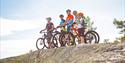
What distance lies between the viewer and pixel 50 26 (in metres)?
16.6

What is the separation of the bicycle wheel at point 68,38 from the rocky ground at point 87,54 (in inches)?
38.4

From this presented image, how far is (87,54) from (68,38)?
374cm

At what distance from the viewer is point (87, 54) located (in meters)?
11.9

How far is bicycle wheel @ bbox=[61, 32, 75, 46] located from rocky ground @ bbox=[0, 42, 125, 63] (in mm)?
976

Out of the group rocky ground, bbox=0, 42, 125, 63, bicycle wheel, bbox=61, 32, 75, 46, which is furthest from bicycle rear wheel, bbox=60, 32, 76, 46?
rocky ground, bbox=0, 42, 125, 63

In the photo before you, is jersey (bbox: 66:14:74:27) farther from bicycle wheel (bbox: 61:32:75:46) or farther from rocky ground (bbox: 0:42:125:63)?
rocky ground (bbox: 0:42:125:63)

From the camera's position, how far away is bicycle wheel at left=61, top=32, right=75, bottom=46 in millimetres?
15453

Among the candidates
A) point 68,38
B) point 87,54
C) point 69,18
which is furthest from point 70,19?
point 87,54

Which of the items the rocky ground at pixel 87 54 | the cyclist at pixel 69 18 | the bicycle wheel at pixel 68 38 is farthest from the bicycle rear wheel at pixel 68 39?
the rocky ground at pixel 87 54

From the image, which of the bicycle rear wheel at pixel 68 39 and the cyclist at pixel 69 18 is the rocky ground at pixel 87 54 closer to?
the bicycle rear wheel at pixel 68 39

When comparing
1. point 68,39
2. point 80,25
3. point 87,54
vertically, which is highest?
point 80,25

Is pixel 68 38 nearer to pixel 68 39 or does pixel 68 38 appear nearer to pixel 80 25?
pixel 68 39

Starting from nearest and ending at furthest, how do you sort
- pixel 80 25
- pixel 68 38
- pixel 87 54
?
1. pixel 87 54
2. pixel 80 25
3. pixel 68 38

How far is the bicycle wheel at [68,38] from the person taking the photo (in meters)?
15.5
